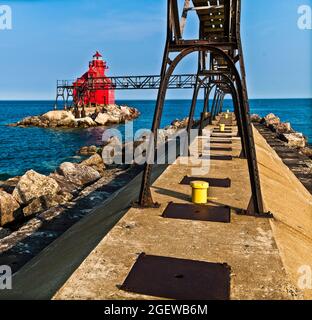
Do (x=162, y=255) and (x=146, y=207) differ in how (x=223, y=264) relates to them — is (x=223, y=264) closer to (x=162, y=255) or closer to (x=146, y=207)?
(x=162, y=255)

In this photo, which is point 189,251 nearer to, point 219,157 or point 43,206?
point 43,206

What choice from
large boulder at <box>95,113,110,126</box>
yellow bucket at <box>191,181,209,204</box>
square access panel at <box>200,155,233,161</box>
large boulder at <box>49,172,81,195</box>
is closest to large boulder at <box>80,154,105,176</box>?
large boulder at <box>49,172,81,195</box>

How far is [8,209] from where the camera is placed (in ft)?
32.1

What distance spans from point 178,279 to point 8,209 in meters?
7.66

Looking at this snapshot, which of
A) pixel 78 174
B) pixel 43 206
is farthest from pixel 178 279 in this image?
pixel 78 174

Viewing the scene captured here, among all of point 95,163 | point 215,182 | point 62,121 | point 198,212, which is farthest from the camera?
point 62,121

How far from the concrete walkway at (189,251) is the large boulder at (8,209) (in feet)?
17.8

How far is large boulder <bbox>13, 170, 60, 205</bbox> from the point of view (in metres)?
10.7

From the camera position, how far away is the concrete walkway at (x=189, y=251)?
350 centimetres

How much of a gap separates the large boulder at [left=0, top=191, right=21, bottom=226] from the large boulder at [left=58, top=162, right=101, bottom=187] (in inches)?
129
